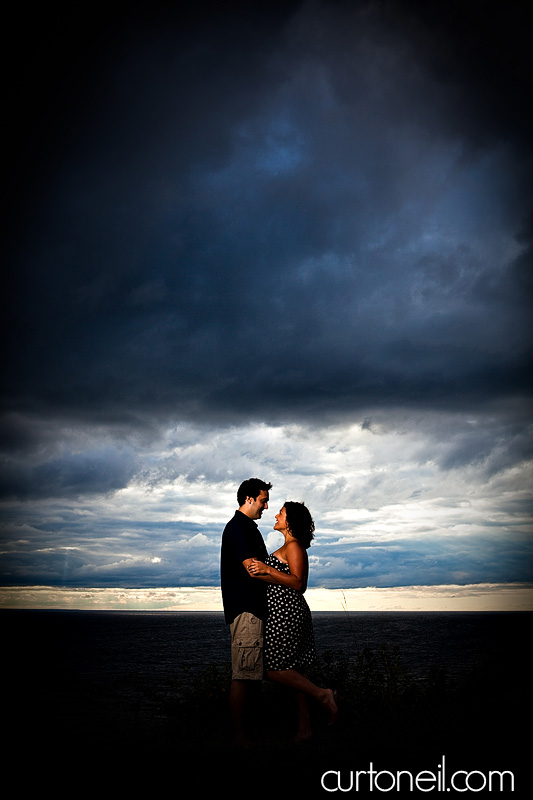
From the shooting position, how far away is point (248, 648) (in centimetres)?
595

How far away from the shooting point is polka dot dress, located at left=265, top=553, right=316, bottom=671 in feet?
20.0

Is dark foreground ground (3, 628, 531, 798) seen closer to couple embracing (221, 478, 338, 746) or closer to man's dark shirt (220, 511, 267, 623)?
couple embracing (221, 478, 338, 746)

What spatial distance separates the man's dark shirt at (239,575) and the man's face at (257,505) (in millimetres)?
98

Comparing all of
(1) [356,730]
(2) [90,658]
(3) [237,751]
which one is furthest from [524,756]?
(2) [90,658]

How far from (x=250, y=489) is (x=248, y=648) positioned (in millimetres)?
Result: 1574

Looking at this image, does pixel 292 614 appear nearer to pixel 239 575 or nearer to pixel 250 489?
pixel 239 575

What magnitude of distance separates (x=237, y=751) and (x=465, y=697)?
4.00 meters

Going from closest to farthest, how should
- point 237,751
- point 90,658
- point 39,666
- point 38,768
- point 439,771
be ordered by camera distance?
point 439,771 < point 38,768 < point 237,751 < point 39,666 < point 90,658

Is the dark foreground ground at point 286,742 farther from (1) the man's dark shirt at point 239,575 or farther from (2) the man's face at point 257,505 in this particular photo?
(2) the man's face at point 257,505

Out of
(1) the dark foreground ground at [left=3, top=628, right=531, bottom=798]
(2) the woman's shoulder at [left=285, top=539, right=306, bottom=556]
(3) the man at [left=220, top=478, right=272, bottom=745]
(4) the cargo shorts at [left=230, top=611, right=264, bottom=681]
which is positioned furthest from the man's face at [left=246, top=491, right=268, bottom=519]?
(1) the dark foreground ground at [left=3, top=628, right=531, bottom=798]

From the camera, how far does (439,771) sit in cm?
460

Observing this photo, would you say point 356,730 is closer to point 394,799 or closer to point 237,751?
point 237,751

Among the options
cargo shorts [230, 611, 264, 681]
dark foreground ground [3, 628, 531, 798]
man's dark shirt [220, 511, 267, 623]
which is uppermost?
man's dark shirt [220, 511, 267, 623]

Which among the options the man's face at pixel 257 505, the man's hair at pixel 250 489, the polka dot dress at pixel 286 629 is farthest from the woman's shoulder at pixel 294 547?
the man's hair at pixel 250 489
